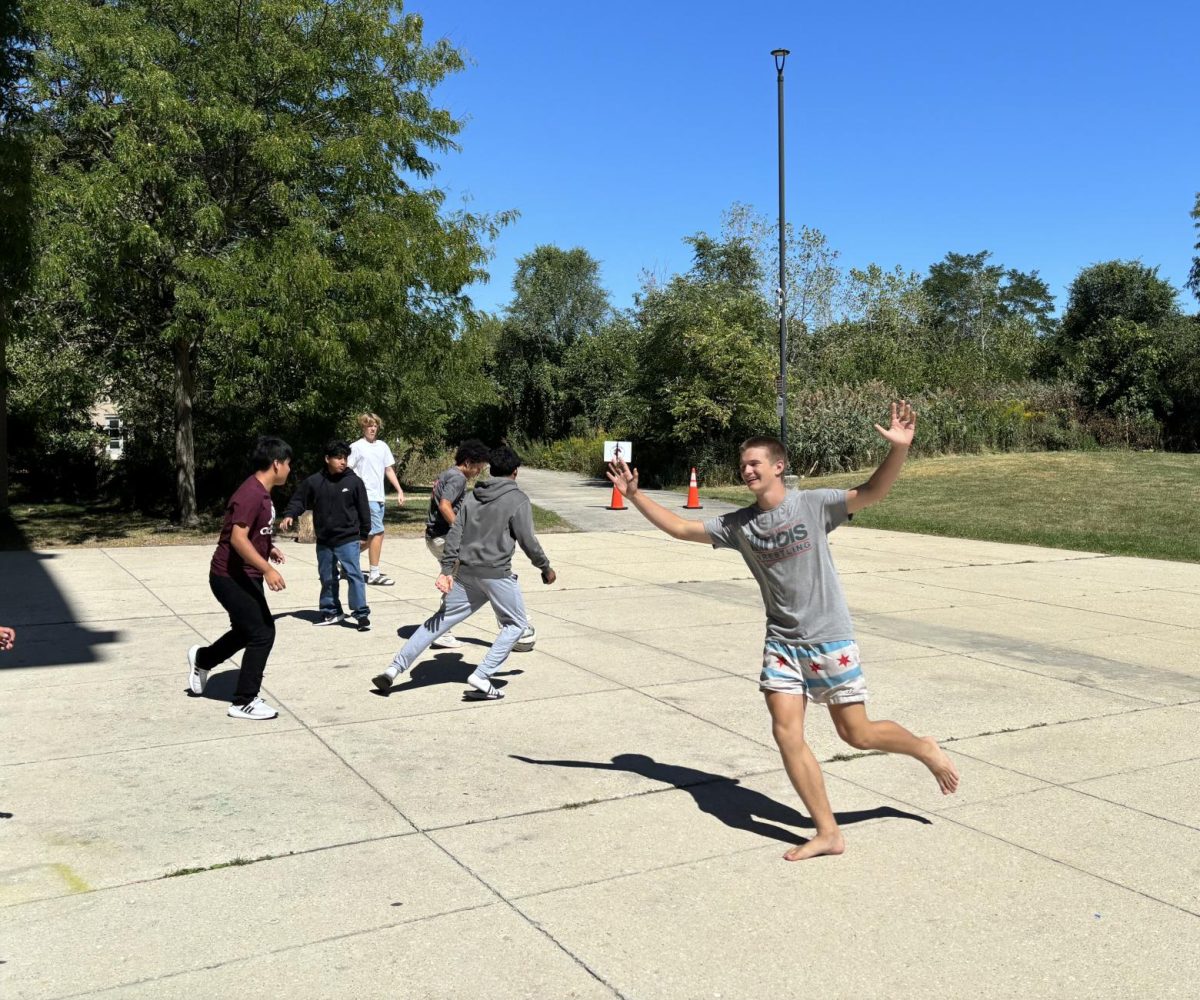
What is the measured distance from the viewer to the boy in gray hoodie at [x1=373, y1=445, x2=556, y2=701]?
7027 millimetres

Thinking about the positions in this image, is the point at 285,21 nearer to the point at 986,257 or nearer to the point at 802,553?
the point at 802,553

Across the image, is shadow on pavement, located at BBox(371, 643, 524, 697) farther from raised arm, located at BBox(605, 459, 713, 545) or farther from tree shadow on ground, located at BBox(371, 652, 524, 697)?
raised arm, located at BBox(605, 459, 713, 545)

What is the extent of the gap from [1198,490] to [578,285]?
35784mm

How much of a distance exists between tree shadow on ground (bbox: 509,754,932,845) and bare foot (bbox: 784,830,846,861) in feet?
0.68

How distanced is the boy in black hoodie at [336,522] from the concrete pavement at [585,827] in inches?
23.5

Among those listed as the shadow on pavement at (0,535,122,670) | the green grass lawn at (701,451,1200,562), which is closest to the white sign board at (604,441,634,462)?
the shadow on pavement at (0,535,122,670)

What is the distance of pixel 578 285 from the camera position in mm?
53188

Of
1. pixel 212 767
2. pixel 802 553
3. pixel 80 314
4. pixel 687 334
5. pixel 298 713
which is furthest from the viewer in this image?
pixel 687 334

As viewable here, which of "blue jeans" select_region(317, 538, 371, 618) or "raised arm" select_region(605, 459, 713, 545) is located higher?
"raised arm" select_region(605, 459, 713, 545)

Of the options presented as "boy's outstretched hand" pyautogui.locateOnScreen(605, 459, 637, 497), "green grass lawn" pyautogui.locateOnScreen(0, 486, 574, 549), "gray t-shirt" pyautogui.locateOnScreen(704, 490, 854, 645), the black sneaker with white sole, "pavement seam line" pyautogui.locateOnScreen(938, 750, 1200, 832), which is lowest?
"pavement seam line" pyautogui.locateOnScreen(938, 750, 1200, 832)

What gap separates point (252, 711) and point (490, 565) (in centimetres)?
162

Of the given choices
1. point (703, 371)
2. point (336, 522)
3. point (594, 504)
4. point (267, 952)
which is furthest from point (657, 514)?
point (703, 371)

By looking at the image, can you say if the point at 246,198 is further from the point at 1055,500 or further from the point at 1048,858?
the point at 1048,858

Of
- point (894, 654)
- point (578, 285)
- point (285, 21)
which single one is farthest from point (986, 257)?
point (894, 654)
